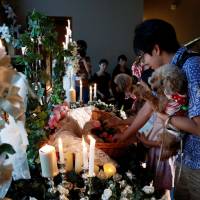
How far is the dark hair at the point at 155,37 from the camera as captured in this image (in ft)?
3.87

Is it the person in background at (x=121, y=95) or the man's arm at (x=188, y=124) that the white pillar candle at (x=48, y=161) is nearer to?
the man's arm at (x=188, y=124)

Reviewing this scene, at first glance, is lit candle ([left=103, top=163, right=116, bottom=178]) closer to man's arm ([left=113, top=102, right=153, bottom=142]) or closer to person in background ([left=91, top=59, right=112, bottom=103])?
man's arm ([left=113, top=102, right=153, bottom=142])

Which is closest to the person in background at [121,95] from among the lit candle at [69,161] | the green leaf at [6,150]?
the lit candle at [69,161]

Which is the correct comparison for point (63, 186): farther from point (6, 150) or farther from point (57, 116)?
point (6, 150)

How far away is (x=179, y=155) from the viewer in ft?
4.15

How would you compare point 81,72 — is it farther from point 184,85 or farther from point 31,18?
point 184,85

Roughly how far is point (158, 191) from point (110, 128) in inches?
19.6

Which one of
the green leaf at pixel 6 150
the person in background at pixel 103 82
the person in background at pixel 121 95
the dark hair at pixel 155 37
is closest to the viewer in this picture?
the green leaf at pixel 6 150

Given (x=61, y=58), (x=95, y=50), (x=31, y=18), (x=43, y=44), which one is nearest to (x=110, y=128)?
(x=61, y=58)

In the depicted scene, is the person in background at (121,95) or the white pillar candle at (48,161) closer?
the white pillar candle at (48,161)

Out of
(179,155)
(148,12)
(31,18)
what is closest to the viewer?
(179,155)

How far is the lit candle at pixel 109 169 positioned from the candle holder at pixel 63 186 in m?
0.16

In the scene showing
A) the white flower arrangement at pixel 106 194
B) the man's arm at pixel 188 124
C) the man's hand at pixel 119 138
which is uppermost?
the man's arm at pixel 188 124

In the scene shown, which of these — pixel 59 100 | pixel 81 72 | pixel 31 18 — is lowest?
pixel 81 72
